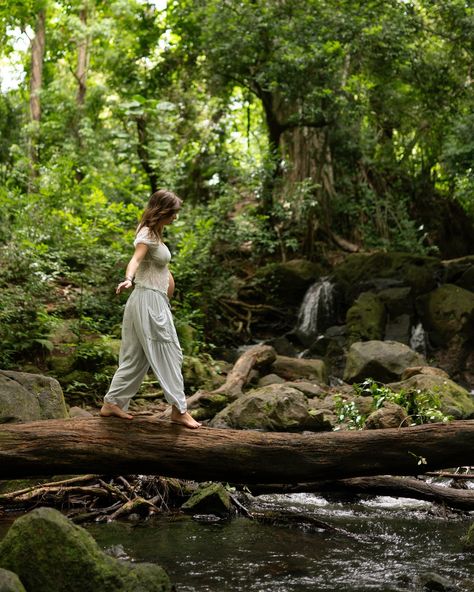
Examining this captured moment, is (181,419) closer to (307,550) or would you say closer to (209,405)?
(307,550)

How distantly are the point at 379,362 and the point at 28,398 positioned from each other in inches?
301

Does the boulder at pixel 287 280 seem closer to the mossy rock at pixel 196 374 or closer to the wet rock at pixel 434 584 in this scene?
the mossy rock at pixel 196 374

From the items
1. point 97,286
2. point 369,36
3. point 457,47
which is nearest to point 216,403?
point 97,286

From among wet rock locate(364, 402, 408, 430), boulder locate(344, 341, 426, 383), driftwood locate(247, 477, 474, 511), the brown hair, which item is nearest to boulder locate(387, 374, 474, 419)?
wet rock locate(364, 402, 408, 430)

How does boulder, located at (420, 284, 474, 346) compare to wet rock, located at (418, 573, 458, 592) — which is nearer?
wet rock, located at (418, 573, 458, 592)

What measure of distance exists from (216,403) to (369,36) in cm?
1039

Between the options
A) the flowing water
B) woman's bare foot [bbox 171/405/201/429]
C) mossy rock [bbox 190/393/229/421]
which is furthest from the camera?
mossy rock [bbox 190/393/229/421]

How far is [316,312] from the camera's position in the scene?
1828 centimetres

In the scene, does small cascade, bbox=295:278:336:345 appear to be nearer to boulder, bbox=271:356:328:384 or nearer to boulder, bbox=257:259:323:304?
boulder, bbox=257:259:323:304

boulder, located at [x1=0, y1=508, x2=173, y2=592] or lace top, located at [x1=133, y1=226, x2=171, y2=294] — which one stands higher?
lace top, located at [x1=133, y1=226, x2=171, y2=294]

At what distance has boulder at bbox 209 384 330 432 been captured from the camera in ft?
32.0

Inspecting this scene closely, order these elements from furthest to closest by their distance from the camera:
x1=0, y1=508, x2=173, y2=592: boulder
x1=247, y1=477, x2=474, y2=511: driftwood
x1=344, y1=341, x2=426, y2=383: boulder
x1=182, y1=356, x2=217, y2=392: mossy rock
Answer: x1=344, y1=341, x2=426, y2=383: boulder
x1=182, y1=356, x2=217, y2=392: mossy rock
x1=247, y1=477, x2=474, y2=511: driftwood
x1=0, y1=508, x2=173, y2=592: boulder

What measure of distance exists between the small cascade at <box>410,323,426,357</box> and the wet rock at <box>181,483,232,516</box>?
10.5m

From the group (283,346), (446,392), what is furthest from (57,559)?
(283,346)
